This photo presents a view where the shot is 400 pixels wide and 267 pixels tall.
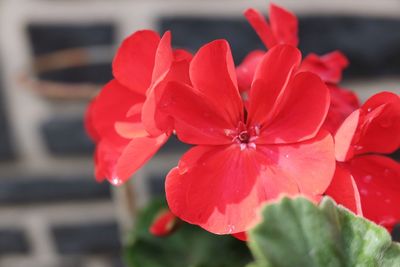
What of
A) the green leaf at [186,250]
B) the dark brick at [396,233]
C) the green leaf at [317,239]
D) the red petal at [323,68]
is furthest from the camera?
the dark brick at [396,233]

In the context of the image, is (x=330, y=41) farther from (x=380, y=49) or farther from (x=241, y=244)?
(x=241, y=244)

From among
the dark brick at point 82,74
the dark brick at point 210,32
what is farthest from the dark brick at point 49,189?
the dark brick at point 210,32

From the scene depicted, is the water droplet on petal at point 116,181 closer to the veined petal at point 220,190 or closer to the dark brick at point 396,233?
the veined petal at point 220,190

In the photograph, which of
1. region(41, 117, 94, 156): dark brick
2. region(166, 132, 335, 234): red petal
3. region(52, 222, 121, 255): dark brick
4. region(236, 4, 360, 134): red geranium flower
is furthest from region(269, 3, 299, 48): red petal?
region(52, 222, 121, 255): dark brick

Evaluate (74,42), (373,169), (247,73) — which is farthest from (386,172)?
(74,42)

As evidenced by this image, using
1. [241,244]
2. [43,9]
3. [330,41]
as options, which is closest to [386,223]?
[241,244]

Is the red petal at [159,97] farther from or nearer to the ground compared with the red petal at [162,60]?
nearer to the ground
